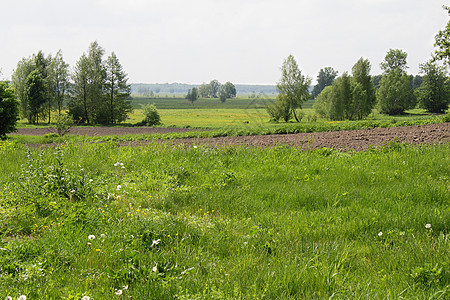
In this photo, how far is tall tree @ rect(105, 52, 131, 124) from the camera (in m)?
55.7

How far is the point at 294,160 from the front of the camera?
8.58 m

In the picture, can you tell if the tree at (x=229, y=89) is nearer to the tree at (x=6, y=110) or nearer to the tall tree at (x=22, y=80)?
the tall tree at (x=22, y=80)

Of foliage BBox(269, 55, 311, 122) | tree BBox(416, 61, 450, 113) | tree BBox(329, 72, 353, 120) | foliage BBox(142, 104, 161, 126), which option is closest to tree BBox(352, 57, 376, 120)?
tree BBox(329, 72, 353, 120)

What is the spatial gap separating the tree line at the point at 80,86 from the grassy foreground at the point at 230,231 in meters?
49.9

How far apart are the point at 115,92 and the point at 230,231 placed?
57209 mm

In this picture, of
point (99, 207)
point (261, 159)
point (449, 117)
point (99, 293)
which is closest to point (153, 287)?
point (99, 293)

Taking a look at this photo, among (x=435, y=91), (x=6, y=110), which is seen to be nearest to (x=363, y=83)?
(x=435, y=91)

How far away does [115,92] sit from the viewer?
56.9m

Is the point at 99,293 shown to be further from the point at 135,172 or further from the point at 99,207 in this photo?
the point at 135,172

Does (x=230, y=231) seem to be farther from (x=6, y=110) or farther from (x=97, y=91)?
(x=97, y=91)

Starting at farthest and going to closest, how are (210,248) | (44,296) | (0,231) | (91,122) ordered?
(91,122), (0,231), (210,248), (44,296)

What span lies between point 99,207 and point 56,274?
6.34ft

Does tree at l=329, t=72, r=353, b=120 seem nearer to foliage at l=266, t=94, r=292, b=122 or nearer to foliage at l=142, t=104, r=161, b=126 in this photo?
foliage at l=266, t=94, r=292, b=122

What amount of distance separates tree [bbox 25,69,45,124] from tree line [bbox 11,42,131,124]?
0.45 metres
